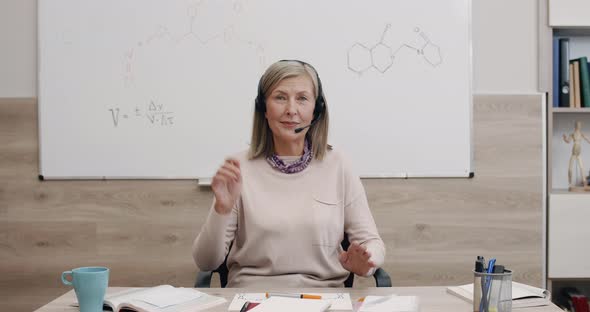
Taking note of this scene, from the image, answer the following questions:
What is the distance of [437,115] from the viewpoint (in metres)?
2.61

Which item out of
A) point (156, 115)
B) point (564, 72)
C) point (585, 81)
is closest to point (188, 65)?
point (156, 115)

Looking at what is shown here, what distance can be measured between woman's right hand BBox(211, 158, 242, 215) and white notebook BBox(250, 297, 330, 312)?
12.8 inches

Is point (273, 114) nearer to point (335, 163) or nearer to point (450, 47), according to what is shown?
point (335, 163)

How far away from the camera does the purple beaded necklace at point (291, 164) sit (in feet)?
5.84

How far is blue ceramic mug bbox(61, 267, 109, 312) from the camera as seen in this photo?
3.95 feet

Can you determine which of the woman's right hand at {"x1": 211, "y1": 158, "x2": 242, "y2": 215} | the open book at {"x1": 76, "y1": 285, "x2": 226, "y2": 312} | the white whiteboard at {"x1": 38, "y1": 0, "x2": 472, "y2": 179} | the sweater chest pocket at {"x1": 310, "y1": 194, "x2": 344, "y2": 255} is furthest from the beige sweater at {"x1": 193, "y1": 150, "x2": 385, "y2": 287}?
the white whiteboard at {"x1": 38, "y1": 0, "x2": 472, "y2": 179}

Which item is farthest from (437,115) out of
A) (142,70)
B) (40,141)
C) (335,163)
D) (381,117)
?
(40,141)

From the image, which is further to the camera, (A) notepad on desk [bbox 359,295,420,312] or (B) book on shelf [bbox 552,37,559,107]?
(B) book on shelf [bbox 552,37,559,107]

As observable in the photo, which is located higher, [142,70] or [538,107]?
[142,70]

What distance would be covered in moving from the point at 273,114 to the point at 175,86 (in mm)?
963

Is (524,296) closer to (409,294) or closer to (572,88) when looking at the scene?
(409,294)

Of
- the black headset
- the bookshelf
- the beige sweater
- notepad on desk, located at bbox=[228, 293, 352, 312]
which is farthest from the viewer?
the bookshelf

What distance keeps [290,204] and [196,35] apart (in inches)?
46.7

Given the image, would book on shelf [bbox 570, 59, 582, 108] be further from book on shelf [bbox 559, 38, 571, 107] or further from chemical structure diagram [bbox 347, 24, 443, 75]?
chemical structure diagram [bbox 347, 24, 443, 75]
